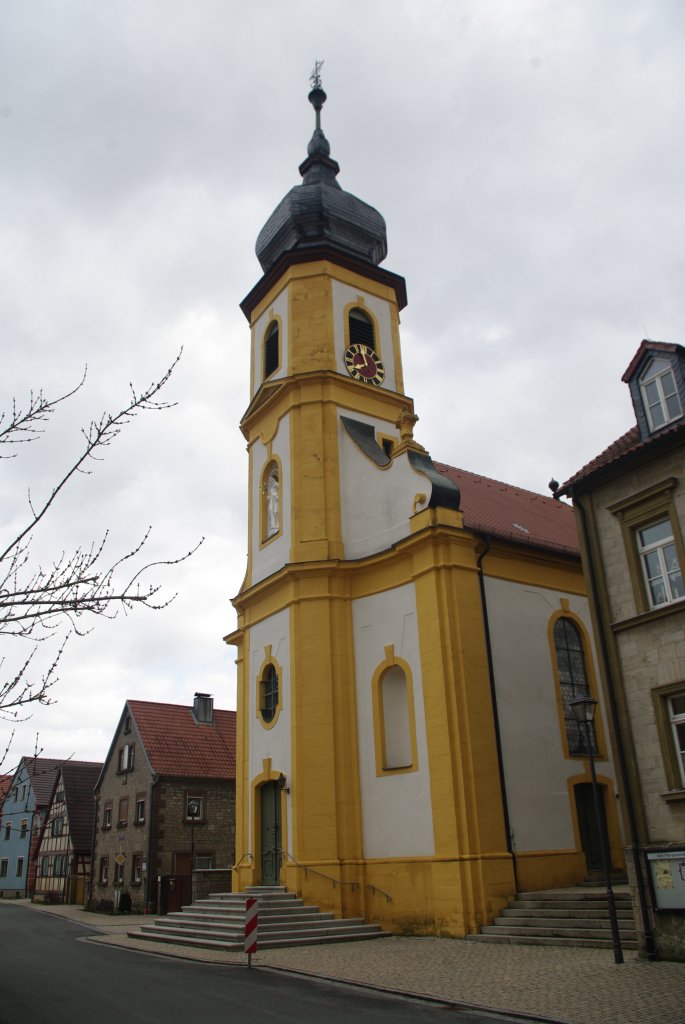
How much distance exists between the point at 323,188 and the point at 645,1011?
23367mm

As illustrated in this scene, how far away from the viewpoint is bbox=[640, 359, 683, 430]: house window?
13898mm

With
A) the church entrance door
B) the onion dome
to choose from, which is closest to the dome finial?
the onion dome

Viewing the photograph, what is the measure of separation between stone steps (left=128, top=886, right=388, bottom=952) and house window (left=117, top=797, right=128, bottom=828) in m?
16.8

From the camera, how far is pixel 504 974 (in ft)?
37.0

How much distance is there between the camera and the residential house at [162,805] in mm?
31984

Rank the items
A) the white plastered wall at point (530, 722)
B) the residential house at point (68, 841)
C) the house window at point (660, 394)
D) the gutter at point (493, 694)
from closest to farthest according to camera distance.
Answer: the house window at point (660, 394), the gutter at point (493, 694), the white plastered wall at point (530, 722), the residential house at point (68, 841)

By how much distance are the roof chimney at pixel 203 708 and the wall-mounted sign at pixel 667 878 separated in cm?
2866

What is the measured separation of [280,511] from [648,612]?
11.9 meters

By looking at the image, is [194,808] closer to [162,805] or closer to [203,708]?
[162,805]

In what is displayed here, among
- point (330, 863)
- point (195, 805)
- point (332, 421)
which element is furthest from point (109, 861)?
point (332, 421)

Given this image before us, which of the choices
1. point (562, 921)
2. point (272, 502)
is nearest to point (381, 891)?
point (562, 921)

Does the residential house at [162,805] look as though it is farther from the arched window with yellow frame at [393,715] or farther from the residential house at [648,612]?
the residential house at [648,612]

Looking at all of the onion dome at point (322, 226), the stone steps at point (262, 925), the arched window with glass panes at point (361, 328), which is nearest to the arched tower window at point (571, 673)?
the stone steps at point (262, 925)

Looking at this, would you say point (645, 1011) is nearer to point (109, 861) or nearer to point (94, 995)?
point (94, 995)
